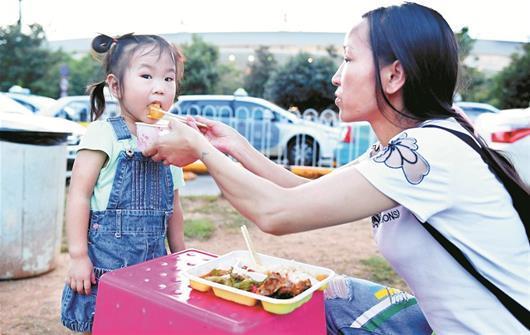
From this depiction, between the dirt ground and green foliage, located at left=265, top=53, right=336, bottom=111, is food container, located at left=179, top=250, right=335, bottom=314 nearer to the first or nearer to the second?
the dirt ground

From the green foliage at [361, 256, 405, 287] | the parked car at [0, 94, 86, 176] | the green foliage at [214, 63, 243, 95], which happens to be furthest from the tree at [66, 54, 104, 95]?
the green foliage at [361, 256, 405, 287]

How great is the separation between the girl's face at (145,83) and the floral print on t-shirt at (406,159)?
0.93 metres

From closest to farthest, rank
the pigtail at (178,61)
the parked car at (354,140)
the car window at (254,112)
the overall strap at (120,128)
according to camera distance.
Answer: the overall strap at (120,128) → the pigtail at (178,61) → the parked car at (354,140) → the car window at (254,112)

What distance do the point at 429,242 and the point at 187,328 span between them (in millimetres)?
683

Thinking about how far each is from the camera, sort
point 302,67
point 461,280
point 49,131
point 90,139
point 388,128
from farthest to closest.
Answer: point 302,67, point 49,131, point 90,139, point 388,128, point 461,280

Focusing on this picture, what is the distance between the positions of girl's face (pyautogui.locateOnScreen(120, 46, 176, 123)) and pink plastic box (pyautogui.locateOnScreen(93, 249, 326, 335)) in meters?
0.66

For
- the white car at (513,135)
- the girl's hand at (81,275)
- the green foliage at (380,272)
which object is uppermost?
the white car at (513,135)

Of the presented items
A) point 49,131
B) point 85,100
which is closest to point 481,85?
point 85,100

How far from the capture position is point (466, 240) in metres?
1.30

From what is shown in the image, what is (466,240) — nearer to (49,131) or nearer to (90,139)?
(90,139)

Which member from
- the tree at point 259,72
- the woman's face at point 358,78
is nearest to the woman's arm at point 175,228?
the woman's face at point 358,78

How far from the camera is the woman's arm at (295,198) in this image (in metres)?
1.29

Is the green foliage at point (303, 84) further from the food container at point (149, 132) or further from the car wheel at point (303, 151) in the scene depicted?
the food container at point (149, 132)

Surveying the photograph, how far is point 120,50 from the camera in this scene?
192 centimetres
